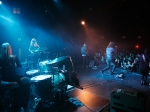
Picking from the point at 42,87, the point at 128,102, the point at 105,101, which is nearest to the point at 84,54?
the point at 105,101

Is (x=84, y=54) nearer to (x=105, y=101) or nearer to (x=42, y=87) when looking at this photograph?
(x=105, y=101)

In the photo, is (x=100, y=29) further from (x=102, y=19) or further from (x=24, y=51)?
(x=24, y=51)

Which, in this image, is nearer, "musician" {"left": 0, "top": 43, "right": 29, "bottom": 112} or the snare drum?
"musician" {"left": 0, "top": 43, "right": 29, "bottom": 112}

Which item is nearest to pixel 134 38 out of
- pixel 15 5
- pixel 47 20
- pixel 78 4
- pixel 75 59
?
pixel 78 4

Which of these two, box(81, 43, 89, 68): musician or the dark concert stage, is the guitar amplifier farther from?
box(81, 43, 89, 68): musician

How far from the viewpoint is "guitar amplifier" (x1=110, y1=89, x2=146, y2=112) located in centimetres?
315

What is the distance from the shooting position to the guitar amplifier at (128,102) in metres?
3.15

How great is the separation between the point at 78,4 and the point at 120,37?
11033mm

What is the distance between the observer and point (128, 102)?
3.33 meters

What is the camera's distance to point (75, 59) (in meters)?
15.4

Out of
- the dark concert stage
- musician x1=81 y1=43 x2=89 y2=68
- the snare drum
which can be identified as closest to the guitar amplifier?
the dark concert stage

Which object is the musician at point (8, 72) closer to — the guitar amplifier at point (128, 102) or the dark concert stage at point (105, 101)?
the dark concert stage at point (105, 101)

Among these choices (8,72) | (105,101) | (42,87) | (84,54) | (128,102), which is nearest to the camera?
(128,102)

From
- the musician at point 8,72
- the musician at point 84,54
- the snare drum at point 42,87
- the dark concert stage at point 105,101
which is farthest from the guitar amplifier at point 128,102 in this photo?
the musician at point 84,54
